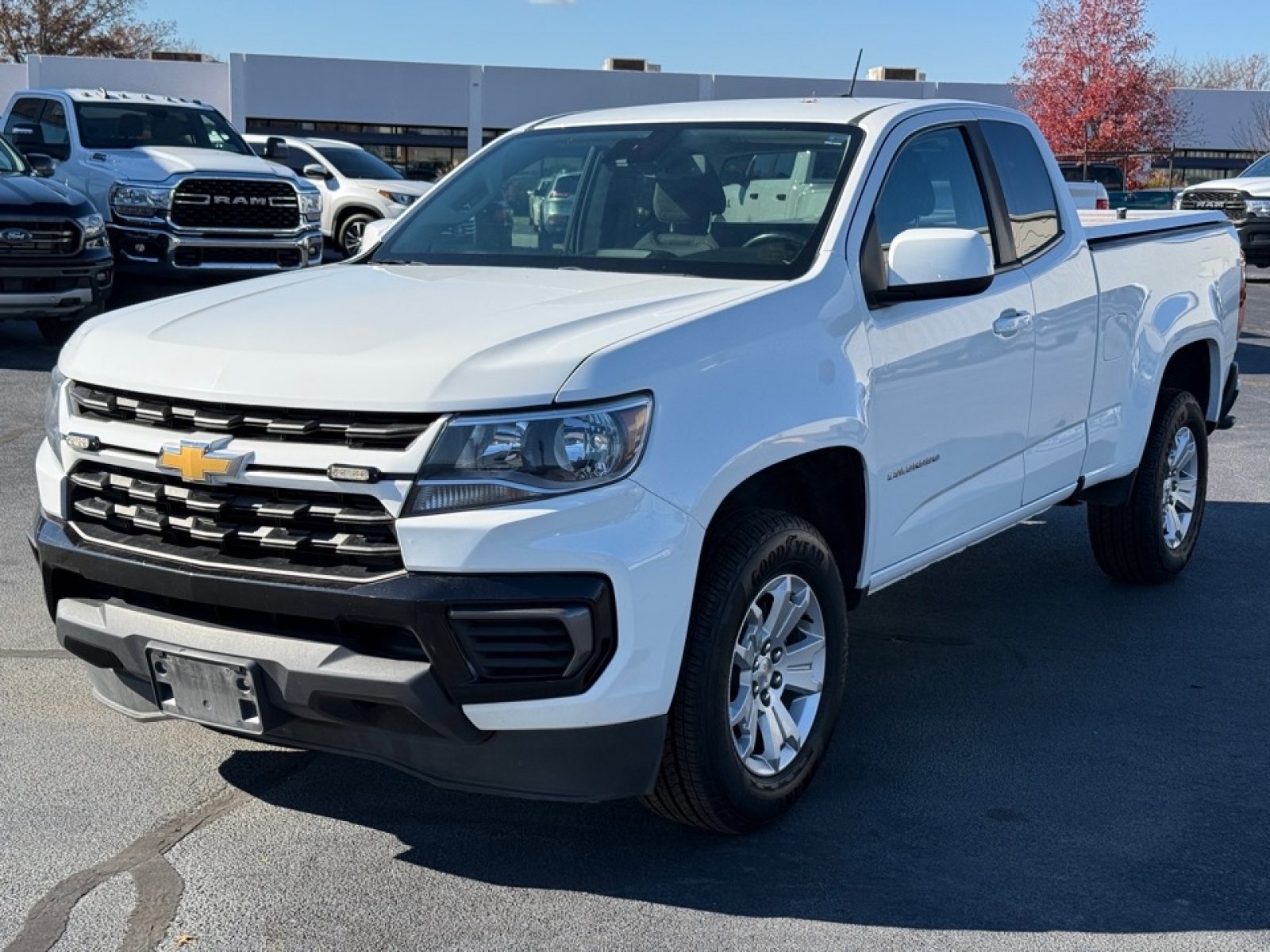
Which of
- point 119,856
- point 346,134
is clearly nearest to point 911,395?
Answer: point 119,856

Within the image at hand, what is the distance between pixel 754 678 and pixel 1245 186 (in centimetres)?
2168

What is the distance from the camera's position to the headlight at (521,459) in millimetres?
3326

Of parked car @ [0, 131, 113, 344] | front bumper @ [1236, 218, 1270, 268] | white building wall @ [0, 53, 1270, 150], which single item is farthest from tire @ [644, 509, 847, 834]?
white building wall @ [0, 53, 1270, 150]

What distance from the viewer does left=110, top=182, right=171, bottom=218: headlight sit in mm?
13227

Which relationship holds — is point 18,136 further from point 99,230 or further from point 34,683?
point 34,683

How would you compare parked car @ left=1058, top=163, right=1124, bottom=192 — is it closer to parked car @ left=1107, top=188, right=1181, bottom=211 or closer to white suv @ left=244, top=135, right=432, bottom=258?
parked car @ left=1107, top=188, right=1181, bottom=211

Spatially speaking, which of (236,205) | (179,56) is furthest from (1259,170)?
(179,56)

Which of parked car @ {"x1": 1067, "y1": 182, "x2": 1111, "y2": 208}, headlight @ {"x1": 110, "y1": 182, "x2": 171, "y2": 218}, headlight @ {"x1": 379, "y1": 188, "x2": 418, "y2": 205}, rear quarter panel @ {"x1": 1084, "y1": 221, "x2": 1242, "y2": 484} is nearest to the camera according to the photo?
rear quarter panel @ {"x1": 1084, "y1": 221, "x2": 1242, "y2": 484}

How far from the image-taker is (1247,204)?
22.8 metres

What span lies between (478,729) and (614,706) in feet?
0.99

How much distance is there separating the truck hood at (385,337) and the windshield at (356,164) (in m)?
16.1

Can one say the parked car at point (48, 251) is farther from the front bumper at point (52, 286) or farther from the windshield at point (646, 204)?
the windshield at point (646, 204)

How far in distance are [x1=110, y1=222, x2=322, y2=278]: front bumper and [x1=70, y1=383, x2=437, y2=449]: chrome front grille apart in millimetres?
9995

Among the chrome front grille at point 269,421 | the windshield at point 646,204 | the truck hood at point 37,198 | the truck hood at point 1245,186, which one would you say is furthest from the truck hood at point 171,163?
the truck hood at point 1245,186
